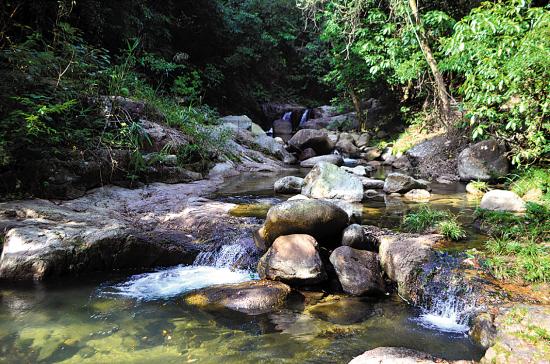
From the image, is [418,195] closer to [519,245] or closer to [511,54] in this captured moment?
[511,54]

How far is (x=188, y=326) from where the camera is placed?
3.33m

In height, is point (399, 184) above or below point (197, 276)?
above

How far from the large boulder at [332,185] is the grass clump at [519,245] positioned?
2.26m

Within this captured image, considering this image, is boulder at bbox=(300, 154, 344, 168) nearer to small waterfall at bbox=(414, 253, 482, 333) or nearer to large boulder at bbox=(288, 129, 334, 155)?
large boulder at bbox=(288, 129, 334, 155)

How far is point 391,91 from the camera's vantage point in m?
15.4

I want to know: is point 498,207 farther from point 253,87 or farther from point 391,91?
point 253,87

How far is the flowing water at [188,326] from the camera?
2.93 meters

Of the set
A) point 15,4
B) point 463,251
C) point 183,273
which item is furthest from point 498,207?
point 15,4

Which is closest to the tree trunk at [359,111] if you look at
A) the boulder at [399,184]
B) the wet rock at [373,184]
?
the wet rock at [373,184]

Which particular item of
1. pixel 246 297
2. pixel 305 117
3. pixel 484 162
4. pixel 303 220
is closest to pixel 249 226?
pixel 303 220

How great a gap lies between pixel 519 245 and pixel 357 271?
1.72 metres

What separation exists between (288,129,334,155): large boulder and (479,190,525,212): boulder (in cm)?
826

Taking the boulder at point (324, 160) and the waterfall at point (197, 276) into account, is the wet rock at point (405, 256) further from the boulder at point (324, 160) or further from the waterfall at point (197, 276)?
the boulder at point (324, 160)

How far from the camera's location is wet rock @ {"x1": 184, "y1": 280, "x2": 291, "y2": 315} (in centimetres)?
365
